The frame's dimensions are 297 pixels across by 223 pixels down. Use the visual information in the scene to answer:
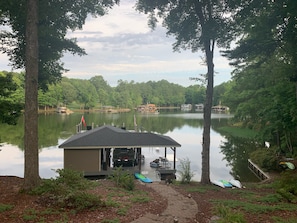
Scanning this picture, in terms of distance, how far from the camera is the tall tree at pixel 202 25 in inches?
535

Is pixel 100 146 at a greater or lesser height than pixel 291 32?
lesser

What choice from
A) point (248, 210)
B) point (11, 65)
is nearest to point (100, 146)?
point (11, 65)

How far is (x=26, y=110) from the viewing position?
9664 millimetres

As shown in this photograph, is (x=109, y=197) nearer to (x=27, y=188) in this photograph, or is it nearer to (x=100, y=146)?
(x=27, y=188)

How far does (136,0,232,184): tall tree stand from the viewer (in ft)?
44.6

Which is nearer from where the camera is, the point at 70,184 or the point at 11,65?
the point at 70,184

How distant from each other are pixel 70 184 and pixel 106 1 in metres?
8.22

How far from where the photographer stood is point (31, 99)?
31.8 feet

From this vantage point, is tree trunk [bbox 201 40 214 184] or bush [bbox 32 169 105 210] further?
tree trunk [bbox 201 40 214 184]

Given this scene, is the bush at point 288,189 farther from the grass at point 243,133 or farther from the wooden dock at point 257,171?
the grass at point 243,133

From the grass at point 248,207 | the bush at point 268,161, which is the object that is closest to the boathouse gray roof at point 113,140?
the bush at point 268,161

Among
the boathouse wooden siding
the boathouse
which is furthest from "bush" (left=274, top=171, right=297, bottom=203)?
the boathouse wooden siding

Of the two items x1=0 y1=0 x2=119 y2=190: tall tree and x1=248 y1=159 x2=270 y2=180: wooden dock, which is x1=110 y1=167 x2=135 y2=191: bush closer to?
x1=0 y1=0 x2=119 y2=190: tall tree

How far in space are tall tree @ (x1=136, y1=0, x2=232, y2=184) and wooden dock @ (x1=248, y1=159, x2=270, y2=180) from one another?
7353mm
